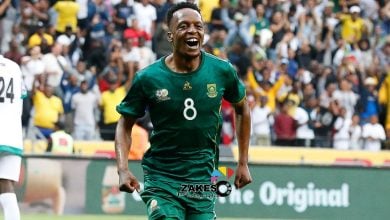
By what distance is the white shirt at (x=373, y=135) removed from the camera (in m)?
23.3

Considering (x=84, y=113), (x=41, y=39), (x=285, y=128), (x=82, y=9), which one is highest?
(x=82, y=9)

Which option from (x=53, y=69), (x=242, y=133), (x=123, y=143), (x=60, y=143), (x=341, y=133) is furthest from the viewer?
(x=341, y=133)

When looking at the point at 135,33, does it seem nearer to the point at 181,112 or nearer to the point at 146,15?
the point at 146,15

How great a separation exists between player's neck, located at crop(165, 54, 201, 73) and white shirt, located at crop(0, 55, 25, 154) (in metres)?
2.91

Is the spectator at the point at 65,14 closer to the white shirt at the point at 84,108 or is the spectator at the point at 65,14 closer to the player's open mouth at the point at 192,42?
the white shirt at the point at 84,108

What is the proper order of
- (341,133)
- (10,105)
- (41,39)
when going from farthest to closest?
(341,133)
(41,39)
(10,105)

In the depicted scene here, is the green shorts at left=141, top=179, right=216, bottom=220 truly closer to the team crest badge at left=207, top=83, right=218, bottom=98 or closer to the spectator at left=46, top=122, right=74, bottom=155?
the team crest badge at left=207, top=83, right=218, bottom=98

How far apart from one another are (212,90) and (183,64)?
265 millimetres

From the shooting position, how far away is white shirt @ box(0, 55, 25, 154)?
11.0m

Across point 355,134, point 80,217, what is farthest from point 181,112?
point 355,134

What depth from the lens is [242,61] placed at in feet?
78.3

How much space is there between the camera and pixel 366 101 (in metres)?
24.4

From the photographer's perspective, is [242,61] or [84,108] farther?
[242,61]

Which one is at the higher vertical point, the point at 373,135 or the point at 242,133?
the point at 373,135
